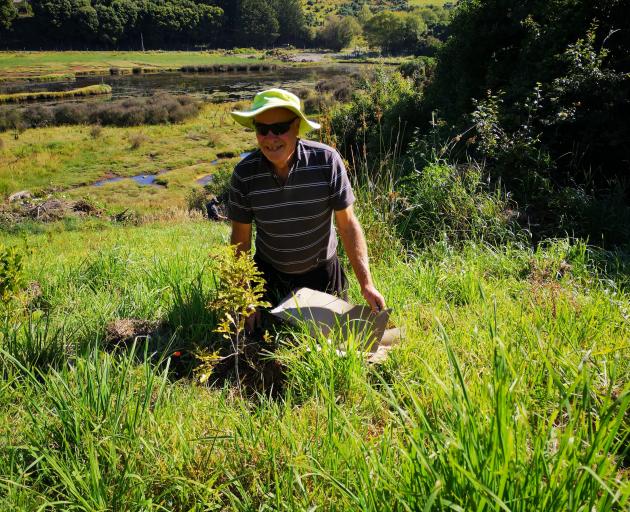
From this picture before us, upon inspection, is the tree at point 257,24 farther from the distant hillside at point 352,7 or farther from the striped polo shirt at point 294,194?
the striped polo shirt at point 294,194

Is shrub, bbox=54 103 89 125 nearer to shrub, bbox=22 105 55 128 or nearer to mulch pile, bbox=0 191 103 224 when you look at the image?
shrub, bbox=22 105 55 128

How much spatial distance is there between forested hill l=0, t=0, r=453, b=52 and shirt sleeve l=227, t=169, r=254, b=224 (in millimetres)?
91319

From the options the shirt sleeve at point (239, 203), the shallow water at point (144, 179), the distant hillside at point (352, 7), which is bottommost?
the shallow water at point (144, 179)

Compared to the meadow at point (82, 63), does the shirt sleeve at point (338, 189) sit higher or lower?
higher

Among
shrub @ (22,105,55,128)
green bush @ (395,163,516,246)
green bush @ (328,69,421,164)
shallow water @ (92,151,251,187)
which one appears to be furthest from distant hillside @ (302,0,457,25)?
green bush @ (395,163,516,246)

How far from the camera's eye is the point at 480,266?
3.39 metres

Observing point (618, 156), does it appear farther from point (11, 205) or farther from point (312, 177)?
point (11, 205)

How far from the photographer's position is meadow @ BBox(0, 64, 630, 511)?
1.06m

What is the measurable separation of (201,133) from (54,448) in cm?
3608

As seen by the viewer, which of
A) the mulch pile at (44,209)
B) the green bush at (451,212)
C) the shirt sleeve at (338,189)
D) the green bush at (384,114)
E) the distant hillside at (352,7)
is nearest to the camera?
the shirt sleeve at (338,189)

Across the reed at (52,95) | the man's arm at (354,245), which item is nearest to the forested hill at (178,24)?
the reed at (52,95)

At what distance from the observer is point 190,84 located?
6475 centimetres

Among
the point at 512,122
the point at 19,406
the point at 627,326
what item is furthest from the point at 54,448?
the point at 512,122

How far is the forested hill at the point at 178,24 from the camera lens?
110375 mm
